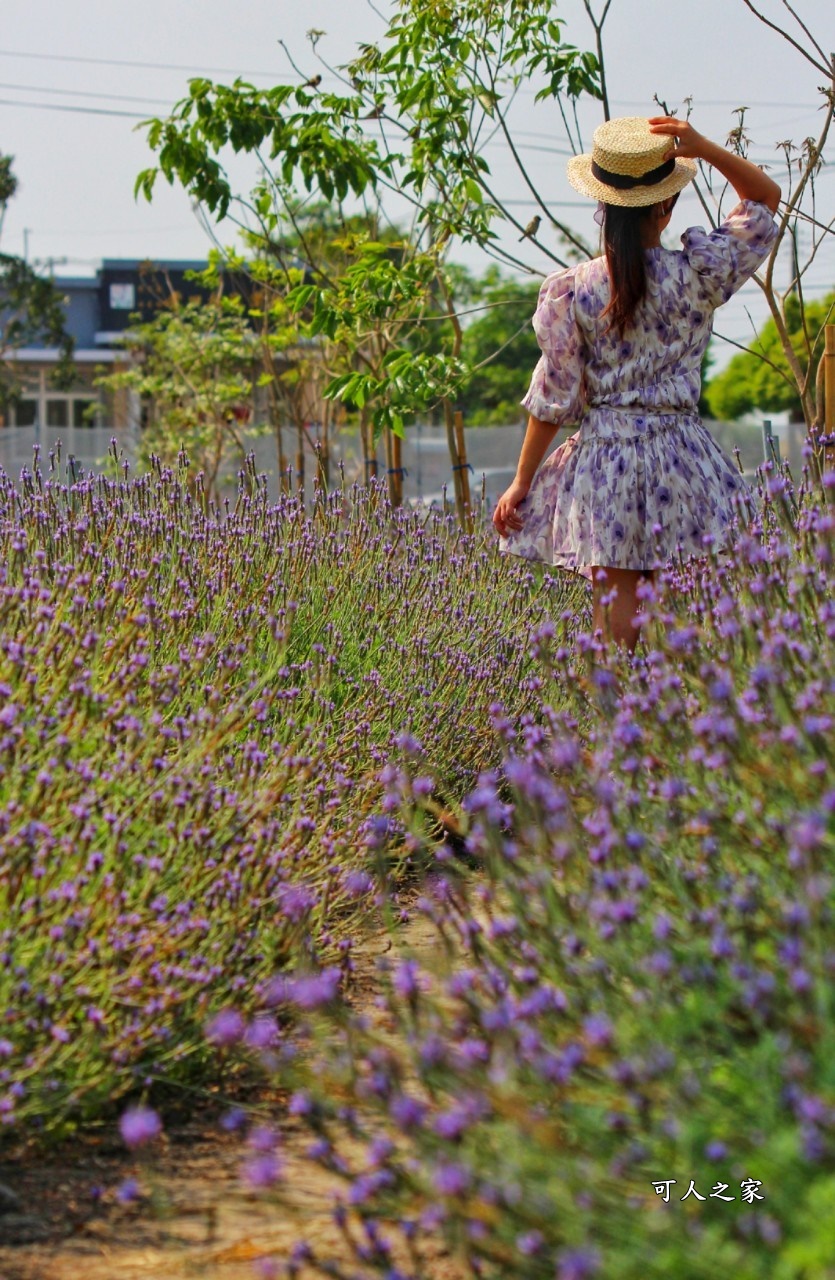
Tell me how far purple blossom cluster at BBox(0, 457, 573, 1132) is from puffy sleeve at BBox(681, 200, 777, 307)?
1173 millimetres

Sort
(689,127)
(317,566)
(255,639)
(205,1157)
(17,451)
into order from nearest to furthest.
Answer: (205,1157), (255,639), (689,127), (317,566), (17,451)

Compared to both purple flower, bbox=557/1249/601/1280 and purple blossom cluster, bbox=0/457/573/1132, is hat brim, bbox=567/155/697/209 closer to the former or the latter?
purple blossom cluster, bbox=0/457/573/1132

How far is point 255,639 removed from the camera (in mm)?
3570

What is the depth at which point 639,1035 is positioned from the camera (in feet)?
4.97

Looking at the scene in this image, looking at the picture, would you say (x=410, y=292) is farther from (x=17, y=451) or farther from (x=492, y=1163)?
(x=17, y=451)

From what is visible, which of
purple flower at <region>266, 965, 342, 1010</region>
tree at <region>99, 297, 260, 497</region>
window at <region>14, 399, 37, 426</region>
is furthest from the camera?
window at <region>14, 399, 37, 426</region>

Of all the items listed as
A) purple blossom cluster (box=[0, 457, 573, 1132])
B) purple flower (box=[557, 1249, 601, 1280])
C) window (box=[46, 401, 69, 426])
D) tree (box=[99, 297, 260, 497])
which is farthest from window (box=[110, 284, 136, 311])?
purple flower (box=[557, 1249, 601, 1280])

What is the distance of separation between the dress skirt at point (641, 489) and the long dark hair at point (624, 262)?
29 cm

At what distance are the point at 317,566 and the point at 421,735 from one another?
2.90 feet

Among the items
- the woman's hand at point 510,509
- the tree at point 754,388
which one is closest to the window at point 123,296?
the tree at point 754,388

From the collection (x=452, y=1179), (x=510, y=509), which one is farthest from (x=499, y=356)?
(x=452, y=1179)

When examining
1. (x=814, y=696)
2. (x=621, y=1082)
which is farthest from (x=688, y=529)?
(x=621, y=1082)

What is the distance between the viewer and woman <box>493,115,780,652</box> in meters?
3.83

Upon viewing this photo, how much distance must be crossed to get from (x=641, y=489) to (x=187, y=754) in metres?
1.68
